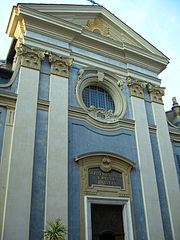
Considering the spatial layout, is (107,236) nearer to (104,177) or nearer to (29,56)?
(104,177)

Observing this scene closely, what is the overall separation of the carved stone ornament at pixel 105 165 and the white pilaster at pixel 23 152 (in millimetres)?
2873

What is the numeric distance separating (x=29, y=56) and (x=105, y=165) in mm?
5456

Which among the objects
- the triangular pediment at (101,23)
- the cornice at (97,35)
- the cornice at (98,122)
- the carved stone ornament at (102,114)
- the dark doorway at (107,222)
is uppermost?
the triangular pediment at (101,23)

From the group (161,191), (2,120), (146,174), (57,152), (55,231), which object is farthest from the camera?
(161,191)

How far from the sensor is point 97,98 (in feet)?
43.2

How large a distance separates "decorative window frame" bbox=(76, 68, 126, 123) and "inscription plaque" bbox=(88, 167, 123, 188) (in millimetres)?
2295

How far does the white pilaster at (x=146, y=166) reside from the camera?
35.3 ft

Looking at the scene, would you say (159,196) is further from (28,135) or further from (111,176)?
(28,135)

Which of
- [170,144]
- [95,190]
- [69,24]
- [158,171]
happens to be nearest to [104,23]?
[69,24]

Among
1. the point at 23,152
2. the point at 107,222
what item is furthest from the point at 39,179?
the point at 107,222

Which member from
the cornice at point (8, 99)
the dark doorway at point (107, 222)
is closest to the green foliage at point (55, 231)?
the dark doorway at point (107, 222)

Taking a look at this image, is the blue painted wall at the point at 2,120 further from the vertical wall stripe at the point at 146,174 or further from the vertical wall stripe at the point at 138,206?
the vertical wall stripe at the point at 146,174

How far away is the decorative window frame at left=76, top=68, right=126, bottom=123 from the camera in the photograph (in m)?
12.2

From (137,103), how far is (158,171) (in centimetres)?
342
